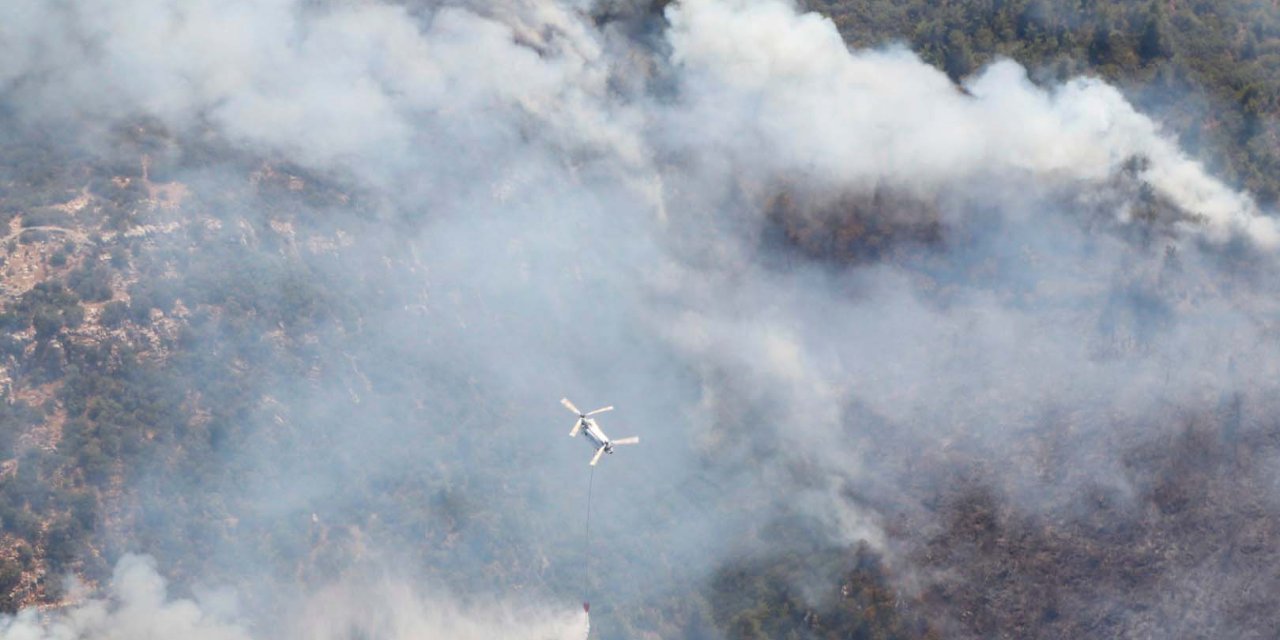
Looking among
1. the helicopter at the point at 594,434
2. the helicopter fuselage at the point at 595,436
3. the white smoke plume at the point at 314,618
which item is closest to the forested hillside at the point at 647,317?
the white smoke plume at the point at 314,618

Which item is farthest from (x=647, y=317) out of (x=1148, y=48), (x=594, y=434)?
(x=1148, y=48)

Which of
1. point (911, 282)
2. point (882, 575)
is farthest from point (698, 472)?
point (911, 282)

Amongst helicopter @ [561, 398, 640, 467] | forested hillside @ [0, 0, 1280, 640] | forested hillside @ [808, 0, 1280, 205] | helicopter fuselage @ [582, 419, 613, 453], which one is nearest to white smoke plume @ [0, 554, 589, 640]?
forested hillside @ [0, 0, 1280, 640]

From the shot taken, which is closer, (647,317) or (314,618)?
(314,618)

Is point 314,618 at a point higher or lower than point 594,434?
lower

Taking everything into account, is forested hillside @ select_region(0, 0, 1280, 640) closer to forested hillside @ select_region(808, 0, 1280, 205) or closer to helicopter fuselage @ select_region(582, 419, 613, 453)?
Answer: forested hillside @ select_region(808, 0, 1280, 205)

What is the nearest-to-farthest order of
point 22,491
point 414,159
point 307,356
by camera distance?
point 22,491, point 307,356, point 414,159

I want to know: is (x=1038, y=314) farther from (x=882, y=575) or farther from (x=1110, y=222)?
(x=882, y=575)

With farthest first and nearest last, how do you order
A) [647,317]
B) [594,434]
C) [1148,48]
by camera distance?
[1148,48] → [647,317] → [594,434]

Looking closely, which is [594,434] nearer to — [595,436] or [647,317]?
[595,436]
